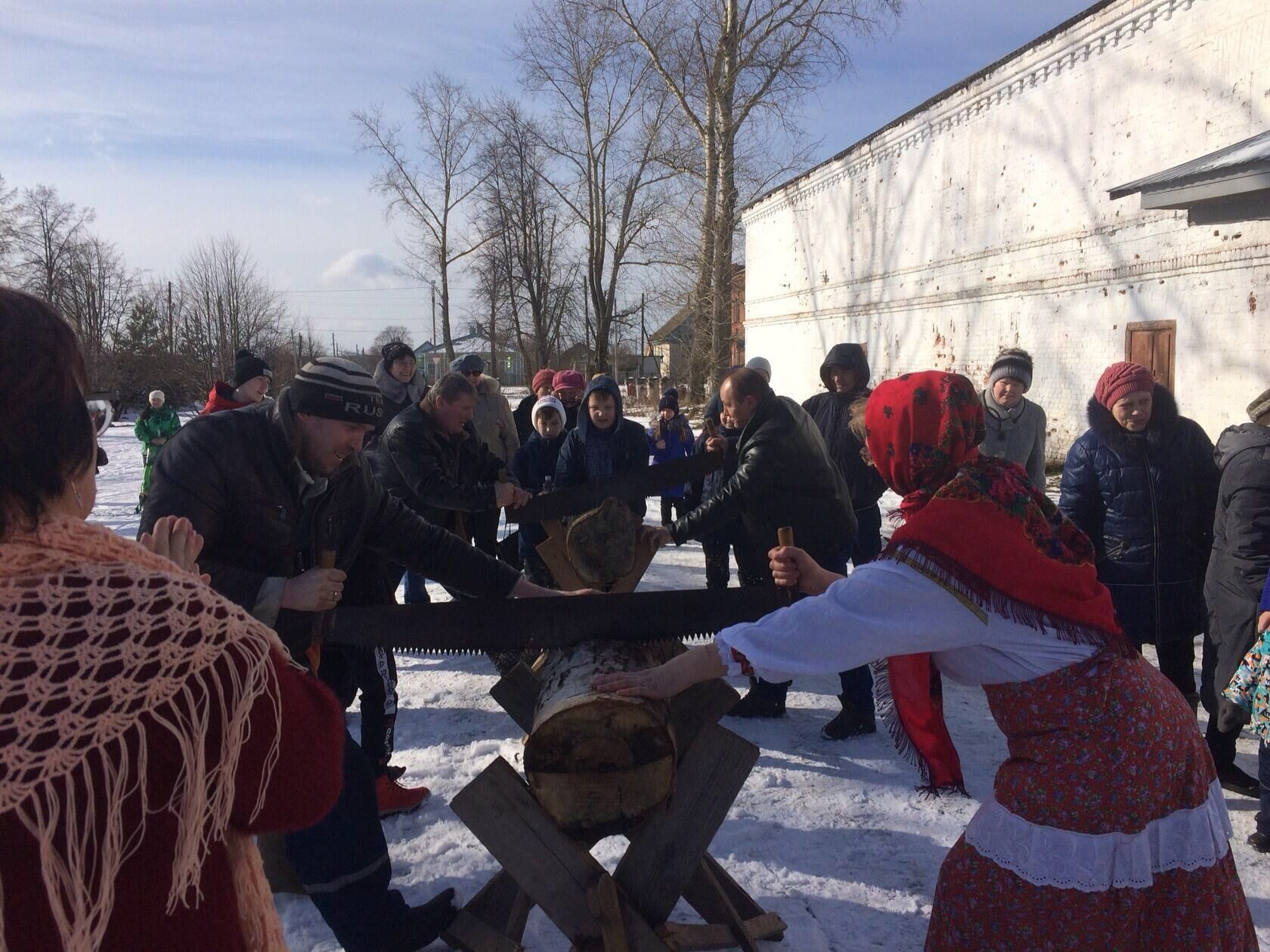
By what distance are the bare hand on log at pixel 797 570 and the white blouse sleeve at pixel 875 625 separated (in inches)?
25.3

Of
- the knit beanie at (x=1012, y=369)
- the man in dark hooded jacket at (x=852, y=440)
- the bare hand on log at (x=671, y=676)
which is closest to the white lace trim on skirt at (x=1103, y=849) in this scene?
the bare hand on log at (x=671, y=676)

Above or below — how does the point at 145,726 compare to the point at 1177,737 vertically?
above

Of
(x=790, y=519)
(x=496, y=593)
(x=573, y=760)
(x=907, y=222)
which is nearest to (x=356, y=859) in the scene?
(x=573, y=760)

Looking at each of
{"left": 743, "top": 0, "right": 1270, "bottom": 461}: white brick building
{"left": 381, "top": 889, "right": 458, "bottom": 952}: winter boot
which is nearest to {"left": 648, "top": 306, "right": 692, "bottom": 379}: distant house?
{"left": 743, "top": 0, "right": 1270, "bottom": 461}: white brick building

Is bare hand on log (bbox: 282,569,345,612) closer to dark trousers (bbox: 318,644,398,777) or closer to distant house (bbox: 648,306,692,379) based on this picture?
dark trousers (bbox: 318,644,398,777)

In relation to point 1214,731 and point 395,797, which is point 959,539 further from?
point 1214,731

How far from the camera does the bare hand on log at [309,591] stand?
2594mm

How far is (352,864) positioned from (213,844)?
152cm

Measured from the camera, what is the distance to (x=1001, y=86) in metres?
14.3

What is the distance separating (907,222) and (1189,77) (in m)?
7.17

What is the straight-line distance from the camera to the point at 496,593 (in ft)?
10.5

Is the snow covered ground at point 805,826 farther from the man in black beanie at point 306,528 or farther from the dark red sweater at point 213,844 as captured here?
the dark red sweater at point 213,844

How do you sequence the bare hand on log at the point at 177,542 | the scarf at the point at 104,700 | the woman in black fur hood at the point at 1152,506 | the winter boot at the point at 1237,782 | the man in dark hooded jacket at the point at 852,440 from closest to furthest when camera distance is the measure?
the scarf at the point at 104,700, the bare hand on log at the point at 177,542, the winter boot at the point at 1237,782, the woman in black fur hood at the point at 1152,506, the man in dark hooded jacket at the point at 852,440

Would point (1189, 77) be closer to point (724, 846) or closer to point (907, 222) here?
point (907, 222)
